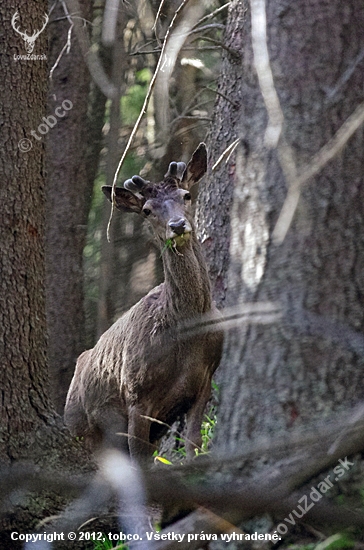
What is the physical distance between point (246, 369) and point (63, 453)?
198cm

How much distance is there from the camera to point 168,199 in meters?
7.58

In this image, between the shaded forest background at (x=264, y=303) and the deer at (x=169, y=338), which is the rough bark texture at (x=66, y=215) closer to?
the deer at (x=169, y=338)

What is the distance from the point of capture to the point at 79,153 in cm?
1214

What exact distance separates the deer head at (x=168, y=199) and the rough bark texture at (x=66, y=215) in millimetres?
4038

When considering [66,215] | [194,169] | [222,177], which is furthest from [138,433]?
[66,215]

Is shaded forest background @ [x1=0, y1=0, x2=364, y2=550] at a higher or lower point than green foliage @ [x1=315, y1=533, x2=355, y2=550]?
higher

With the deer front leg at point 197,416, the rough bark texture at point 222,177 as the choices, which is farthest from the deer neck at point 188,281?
the rough bark texture at point 222,177

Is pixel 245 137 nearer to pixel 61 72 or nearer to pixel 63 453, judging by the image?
pixel 63 453

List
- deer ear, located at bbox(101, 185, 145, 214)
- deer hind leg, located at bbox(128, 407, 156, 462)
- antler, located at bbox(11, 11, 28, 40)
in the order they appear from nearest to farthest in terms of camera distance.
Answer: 1. antler, located at bbox(11, 11, 28, 40)
2. deer hind leg, located at bbox(128, 407, 156, 462)
3. deer ear, located at bbox(101, 185, 145, 214)

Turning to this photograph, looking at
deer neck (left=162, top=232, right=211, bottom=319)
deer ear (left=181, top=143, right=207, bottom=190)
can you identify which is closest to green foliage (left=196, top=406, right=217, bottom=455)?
deer neck (left=162, top=232, right=211, bottom=319)

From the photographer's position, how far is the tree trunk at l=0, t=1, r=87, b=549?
5656 millimetres

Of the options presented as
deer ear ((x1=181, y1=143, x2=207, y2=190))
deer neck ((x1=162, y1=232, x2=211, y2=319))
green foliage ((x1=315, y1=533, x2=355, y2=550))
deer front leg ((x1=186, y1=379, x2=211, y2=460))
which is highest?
deer ear ((x1=181, y1=143, x2=207, y2=190))

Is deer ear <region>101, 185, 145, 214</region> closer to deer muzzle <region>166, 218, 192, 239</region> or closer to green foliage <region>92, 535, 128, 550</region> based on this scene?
deer muzzle <region>166, 218, 192, 239</region>

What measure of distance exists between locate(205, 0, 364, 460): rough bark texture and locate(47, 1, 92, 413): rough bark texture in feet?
24.8
